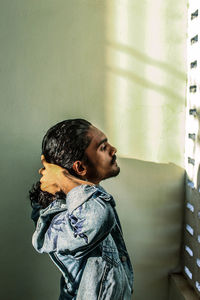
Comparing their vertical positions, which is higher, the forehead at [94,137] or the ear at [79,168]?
the forehead at [94,137]

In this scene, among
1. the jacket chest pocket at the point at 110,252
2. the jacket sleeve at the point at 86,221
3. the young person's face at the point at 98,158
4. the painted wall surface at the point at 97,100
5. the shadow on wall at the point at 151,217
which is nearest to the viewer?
the jacket sleeve at the point at 86,221

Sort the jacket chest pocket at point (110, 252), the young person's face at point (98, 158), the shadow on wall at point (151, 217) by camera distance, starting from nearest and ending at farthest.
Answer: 1. the jacket chest pocket at point (110, 252)
2. the young person's face at point (98, 158)
3. the shadow on wall at point (151, 217)

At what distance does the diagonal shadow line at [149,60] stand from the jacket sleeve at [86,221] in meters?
0.74

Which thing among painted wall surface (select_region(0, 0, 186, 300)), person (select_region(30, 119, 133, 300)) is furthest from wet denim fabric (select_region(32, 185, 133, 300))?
painted wall surface (select_region(0, 0, 186, 300))

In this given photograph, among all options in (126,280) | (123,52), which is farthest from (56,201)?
(123,52)

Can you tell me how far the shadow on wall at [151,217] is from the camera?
1688mm

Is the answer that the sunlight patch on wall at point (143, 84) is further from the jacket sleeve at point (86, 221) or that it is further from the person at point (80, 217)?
the jacket sleeve at point (86, 221)

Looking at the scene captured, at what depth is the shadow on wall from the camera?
169cm

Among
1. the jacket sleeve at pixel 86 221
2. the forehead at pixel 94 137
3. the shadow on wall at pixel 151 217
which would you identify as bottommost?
the shadow on wall at pixel 151 217

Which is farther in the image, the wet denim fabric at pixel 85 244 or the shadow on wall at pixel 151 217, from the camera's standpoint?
the shadow on wall at pixel 151 217

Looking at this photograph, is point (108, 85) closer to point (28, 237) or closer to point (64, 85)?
point (64, 85)

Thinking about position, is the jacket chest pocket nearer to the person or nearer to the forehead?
the person

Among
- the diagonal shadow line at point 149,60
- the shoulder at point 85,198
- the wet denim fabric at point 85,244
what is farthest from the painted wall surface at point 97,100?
the shoulder at point 85,198

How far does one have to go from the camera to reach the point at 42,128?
159 cm
